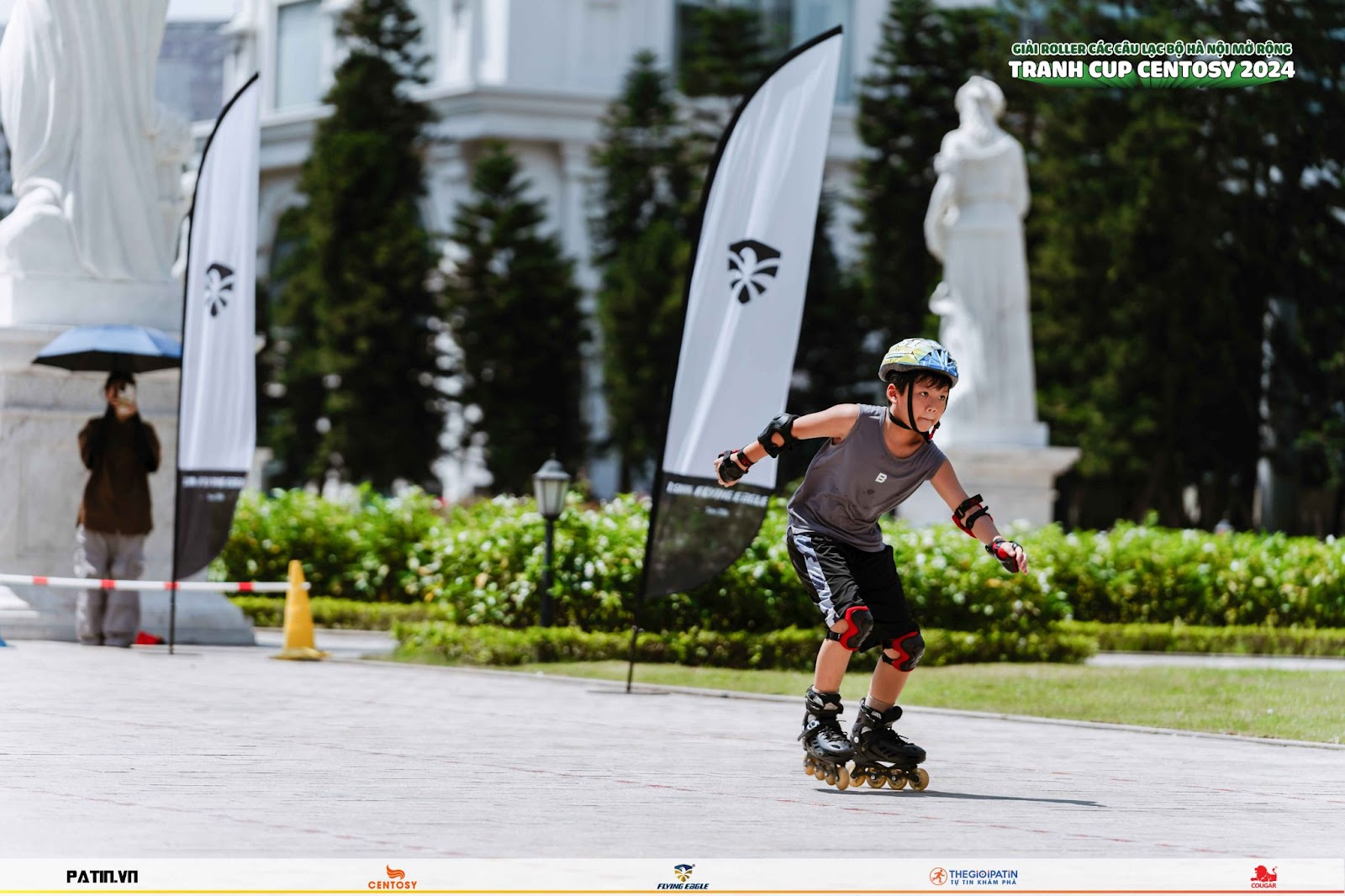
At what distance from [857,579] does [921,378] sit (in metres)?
0.81

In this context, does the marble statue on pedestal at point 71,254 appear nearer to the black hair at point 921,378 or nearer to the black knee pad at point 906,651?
the black knee pad at point 906,651

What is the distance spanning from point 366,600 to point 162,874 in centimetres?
1437

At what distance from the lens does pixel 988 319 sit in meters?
22.7

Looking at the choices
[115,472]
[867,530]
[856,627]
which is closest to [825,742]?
[856,627]

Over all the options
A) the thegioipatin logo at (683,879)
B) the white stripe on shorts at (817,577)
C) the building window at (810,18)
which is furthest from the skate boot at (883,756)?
the building window at (810,18)

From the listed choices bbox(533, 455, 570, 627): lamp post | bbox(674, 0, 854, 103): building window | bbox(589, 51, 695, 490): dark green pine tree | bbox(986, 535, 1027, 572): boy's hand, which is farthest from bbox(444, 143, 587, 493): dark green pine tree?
bbox(986, 535, 1027, 572): boy's hand

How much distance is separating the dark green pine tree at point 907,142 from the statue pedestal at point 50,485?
90.7 feet

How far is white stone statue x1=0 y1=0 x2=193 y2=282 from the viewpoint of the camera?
15.4 metres

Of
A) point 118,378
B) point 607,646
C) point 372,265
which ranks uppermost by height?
point 372,265

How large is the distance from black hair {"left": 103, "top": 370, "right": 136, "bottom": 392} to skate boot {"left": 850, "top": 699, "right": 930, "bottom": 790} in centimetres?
779

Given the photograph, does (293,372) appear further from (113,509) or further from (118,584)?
(118,584)

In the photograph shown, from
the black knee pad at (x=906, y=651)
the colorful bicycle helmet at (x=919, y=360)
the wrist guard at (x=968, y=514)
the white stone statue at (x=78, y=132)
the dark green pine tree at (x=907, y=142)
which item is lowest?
the black knee pad at (x=906, y=651)

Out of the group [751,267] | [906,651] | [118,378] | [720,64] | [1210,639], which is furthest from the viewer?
[720,64]

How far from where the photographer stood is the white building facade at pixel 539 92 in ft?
155
